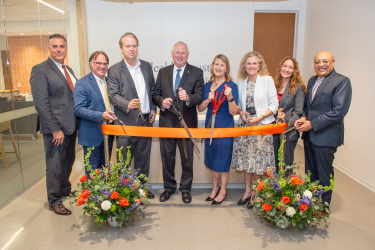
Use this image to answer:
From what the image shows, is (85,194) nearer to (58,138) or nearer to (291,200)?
(58,138)

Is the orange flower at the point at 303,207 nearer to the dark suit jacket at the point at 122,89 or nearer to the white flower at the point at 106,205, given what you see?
the white flower at the point at 106,205

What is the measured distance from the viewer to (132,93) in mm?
2600

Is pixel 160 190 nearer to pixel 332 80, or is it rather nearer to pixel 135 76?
pixel 135 76

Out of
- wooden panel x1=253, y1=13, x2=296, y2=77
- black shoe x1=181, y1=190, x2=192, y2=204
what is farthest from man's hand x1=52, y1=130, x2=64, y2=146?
wooden panel x1=253, y1=13, x2=296, y2=77

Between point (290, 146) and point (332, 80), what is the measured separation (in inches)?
29.3

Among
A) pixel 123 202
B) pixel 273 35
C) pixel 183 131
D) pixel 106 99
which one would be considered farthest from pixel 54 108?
pixel 273 35

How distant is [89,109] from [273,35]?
4.15 m

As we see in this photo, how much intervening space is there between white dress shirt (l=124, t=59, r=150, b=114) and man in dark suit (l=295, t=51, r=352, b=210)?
1.52 meters

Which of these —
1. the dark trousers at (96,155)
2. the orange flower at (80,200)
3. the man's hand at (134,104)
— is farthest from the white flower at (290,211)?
the dark trousers at (96,155)

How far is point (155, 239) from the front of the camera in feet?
7.14

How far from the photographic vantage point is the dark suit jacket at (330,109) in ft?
7.44

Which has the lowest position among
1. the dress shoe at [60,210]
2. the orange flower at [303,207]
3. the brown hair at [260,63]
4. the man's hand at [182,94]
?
the dress shoe at [60,210]

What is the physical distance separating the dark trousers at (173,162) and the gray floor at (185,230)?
0.20 metres

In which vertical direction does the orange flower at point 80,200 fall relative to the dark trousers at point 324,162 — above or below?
below
